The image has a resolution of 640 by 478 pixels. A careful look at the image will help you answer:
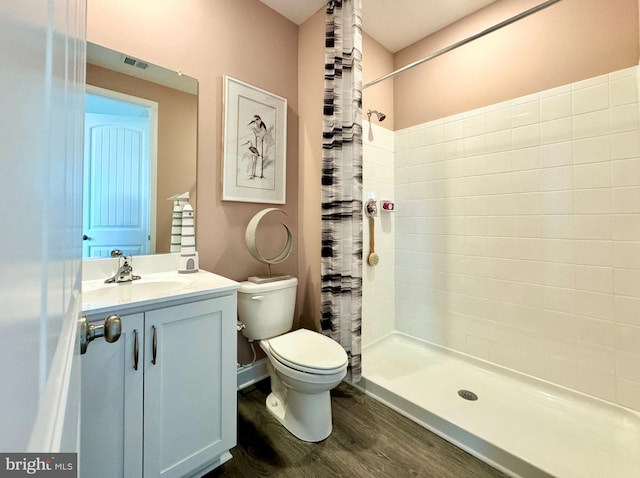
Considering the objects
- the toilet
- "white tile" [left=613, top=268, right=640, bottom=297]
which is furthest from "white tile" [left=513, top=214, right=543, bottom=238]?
the toilet

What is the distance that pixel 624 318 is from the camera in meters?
1.43

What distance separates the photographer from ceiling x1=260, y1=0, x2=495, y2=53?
73.7 inches

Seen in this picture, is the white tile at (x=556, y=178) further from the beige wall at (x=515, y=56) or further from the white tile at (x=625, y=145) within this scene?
the beige wall at (x=515, y=56)

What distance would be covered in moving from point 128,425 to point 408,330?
1.96 metres

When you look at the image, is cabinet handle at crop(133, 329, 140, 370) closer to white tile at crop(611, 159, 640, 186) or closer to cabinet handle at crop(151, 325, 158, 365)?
cabinet handle at crop(151, 325, 158, 365)

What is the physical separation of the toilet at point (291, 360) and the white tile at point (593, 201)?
1.57 metres

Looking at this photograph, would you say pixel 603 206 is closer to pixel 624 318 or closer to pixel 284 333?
pixel 624 318

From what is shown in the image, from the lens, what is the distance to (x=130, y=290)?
46.1 inches

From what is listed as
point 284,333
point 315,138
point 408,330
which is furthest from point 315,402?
point 315,138

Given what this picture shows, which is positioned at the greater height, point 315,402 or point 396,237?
point 396,237

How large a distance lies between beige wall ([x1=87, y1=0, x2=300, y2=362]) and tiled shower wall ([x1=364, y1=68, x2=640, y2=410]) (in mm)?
918

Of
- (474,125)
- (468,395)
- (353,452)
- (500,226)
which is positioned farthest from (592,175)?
(353,452)

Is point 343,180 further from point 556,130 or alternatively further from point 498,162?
point 556,130

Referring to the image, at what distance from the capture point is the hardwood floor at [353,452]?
1.21m
